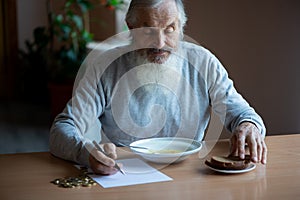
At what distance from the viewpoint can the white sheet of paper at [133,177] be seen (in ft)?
4.48

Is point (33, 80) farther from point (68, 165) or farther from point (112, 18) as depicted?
point (68, 165)

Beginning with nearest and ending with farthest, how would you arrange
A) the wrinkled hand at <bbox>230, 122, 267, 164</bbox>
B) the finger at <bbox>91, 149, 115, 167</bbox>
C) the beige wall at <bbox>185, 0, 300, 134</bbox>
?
1. the finger at <bbox>91, 149, 115, 167</bbox>
2. the wrinkled hand at <bbox>230, 122, 267, 164</bbox>
3. the beige wall at <bbox>185, 0, 300, 134</bbox>

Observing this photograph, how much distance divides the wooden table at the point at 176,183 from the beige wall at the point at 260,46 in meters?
1.01

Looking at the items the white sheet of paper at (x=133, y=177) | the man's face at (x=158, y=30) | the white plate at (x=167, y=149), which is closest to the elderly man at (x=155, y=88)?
the man's face at (x=158, y=30)

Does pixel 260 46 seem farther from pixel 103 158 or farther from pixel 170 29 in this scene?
pixel 103 158

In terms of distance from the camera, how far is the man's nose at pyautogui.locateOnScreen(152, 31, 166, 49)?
1838 millimetres

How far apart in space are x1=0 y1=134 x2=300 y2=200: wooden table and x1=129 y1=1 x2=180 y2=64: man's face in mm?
467

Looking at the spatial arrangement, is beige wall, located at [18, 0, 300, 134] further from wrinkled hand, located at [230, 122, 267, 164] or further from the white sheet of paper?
the white sheet of paper

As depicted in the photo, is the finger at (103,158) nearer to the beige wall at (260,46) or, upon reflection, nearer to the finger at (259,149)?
the finger at (259,149)

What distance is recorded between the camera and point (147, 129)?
1.95 m

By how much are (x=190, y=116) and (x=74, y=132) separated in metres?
0.52

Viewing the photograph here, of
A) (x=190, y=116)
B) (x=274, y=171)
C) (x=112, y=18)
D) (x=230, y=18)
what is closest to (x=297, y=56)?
(x=230, y=18)

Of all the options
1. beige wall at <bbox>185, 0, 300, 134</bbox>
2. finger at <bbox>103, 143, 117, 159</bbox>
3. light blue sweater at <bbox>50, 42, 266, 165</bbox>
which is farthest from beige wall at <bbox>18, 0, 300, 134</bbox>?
finger at <bbox>103, 143, 117, 159</bbox>

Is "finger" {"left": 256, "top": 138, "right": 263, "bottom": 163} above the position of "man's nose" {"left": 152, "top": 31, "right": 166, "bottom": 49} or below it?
below
